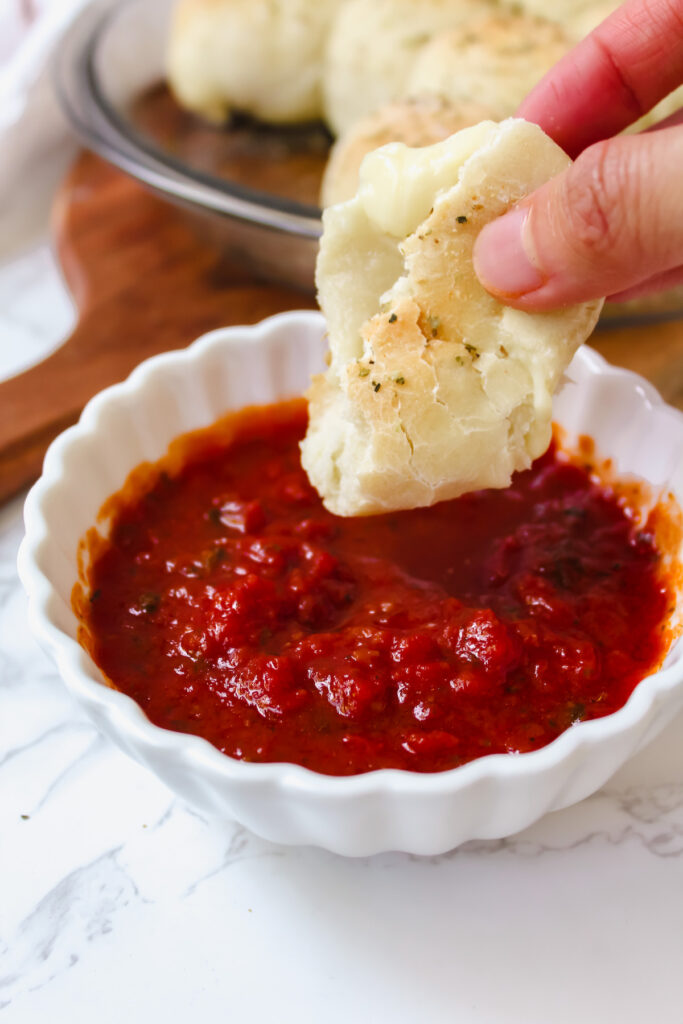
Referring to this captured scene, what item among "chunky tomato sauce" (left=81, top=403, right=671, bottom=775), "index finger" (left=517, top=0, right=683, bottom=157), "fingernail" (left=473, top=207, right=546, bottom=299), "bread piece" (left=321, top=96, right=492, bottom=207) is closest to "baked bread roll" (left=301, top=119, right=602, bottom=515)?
"fingernail" (left=473, top=207, right=546, bottom=299)

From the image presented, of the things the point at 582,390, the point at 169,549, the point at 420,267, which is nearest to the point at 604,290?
the point at 420,267

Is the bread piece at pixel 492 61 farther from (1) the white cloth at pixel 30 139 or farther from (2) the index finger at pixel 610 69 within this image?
(1) the white cloth at pixel 30 139

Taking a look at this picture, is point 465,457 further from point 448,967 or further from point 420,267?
point 448,967

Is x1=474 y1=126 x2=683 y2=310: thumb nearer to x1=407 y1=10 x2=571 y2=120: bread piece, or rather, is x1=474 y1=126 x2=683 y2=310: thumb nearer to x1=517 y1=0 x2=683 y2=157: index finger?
x1=517 y1=0 x2=683 y2=157: index finger

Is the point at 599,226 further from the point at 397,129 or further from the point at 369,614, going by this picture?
the point at 397,129

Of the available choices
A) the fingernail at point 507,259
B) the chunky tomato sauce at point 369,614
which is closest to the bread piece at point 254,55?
the chunky tomato sauce at point 369,614
